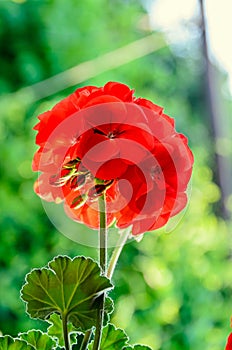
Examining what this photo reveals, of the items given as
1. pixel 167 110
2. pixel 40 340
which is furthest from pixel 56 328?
pixel 167 110

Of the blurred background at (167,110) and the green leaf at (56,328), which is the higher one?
the blurred background at (167,110)

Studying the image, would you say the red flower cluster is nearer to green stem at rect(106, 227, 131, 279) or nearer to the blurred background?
green stem at rect(106, 227, 131, 279)

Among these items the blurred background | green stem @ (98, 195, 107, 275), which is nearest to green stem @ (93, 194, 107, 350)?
green stem @ (98, 195, 107, 275)

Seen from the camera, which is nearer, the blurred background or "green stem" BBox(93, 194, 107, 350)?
"green stem" BBox(93, 194, 107, 350)

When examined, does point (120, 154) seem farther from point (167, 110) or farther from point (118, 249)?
point (167, 110)

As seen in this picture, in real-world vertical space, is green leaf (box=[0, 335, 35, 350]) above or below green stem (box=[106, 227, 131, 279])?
below

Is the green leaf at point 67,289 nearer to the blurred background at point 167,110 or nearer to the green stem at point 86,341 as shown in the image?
the green stem at point 86,341

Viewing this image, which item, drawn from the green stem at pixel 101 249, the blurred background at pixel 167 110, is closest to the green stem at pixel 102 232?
the green stem at pixel 101 249
